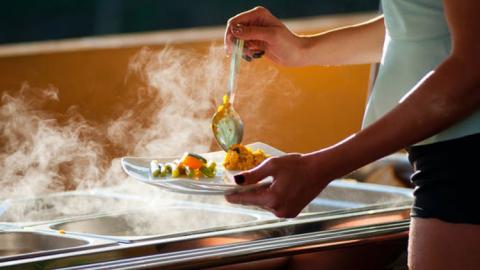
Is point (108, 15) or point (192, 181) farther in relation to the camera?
point (192, 181)

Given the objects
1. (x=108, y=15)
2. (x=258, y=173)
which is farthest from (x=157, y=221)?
(x=108, y=15)

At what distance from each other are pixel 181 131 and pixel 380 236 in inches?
38.5

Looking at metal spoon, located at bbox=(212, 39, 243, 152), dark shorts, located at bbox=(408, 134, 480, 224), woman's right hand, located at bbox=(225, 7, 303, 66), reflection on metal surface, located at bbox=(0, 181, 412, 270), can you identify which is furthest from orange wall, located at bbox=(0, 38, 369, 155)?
dark shorts, located at bbox=(408, 134, 480, 224)

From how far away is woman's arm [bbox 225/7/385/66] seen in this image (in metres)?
1.64

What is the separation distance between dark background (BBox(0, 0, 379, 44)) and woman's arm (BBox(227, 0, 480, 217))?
362mm

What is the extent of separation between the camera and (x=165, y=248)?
1579 millimetres

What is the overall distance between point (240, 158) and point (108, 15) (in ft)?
2.93

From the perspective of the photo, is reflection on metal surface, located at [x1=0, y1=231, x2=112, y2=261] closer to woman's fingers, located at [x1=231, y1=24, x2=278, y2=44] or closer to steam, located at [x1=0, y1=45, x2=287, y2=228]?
steam, located at [x1=0, y1=45, x2=287, y2=228]

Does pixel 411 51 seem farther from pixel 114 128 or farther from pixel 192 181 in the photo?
pixel 114 128

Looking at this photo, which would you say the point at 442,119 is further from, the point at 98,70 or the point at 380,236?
the point at 98,70

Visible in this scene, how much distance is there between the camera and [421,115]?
1.15m

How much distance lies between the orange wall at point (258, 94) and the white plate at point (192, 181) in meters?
1.61

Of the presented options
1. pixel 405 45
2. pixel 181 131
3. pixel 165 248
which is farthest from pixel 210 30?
pixel 181 131

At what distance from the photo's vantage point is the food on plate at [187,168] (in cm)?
160
